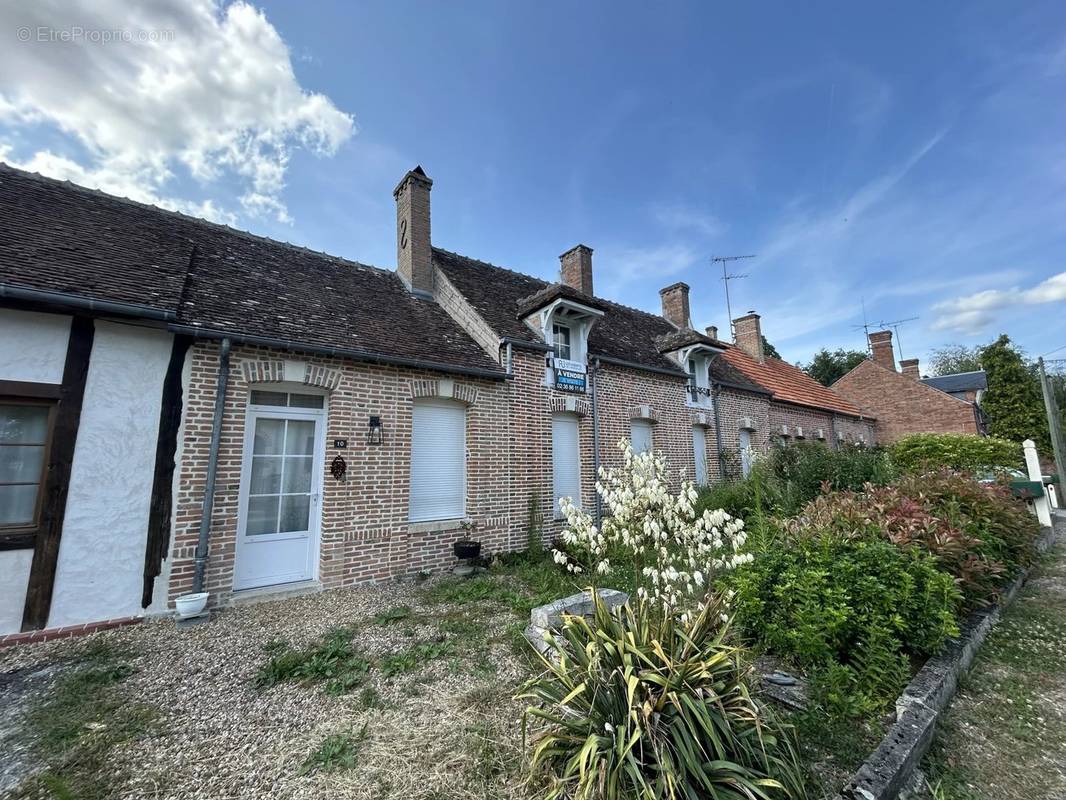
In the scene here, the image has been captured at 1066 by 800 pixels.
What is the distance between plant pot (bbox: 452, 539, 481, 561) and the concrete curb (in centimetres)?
514

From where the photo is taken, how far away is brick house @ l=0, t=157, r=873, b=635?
14.9ft

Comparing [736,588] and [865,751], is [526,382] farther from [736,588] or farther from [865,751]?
[865,751]

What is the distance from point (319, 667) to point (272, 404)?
139 inches

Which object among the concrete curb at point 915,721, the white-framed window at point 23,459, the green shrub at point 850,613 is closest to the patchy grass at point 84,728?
the white-framed window at point 23,459

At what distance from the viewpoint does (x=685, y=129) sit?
9.02 m

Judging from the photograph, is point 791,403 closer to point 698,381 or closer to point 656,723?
→ point 698,381

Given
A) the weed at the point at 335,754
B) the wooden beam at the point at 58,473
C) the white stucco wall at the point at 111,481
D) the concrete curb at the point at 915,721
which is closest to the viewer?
the concrete curb at the point at 915,721

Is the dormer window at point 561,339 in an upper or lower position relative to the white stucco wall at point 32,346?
upper

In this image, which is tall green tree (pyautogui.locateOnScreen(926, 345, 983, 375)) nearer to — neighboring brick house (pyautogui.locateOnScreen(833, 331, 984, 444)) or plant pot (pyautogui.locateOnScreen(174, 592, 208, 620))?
neighboring brick house (pyautogui.locateOnScreen(833, 331, 984, 444))

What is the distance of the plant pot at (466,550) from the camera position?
22.1 ft

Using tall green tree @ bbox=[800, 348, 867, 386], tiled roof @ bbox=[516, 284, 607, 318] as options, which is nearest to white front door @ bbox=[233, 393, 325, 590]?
tiled roof @ bbox=[516, 284, 607, 318]

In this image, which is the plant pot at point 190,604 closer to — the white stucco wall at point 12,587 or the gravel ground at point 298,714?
the gravel ground at point 298,714

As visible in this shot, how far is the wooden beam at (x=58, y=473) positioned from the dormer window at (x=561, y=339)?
22.7 ft

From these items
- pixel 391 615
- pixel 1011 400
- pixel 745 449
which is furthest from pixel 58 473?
pixel 1011 400
